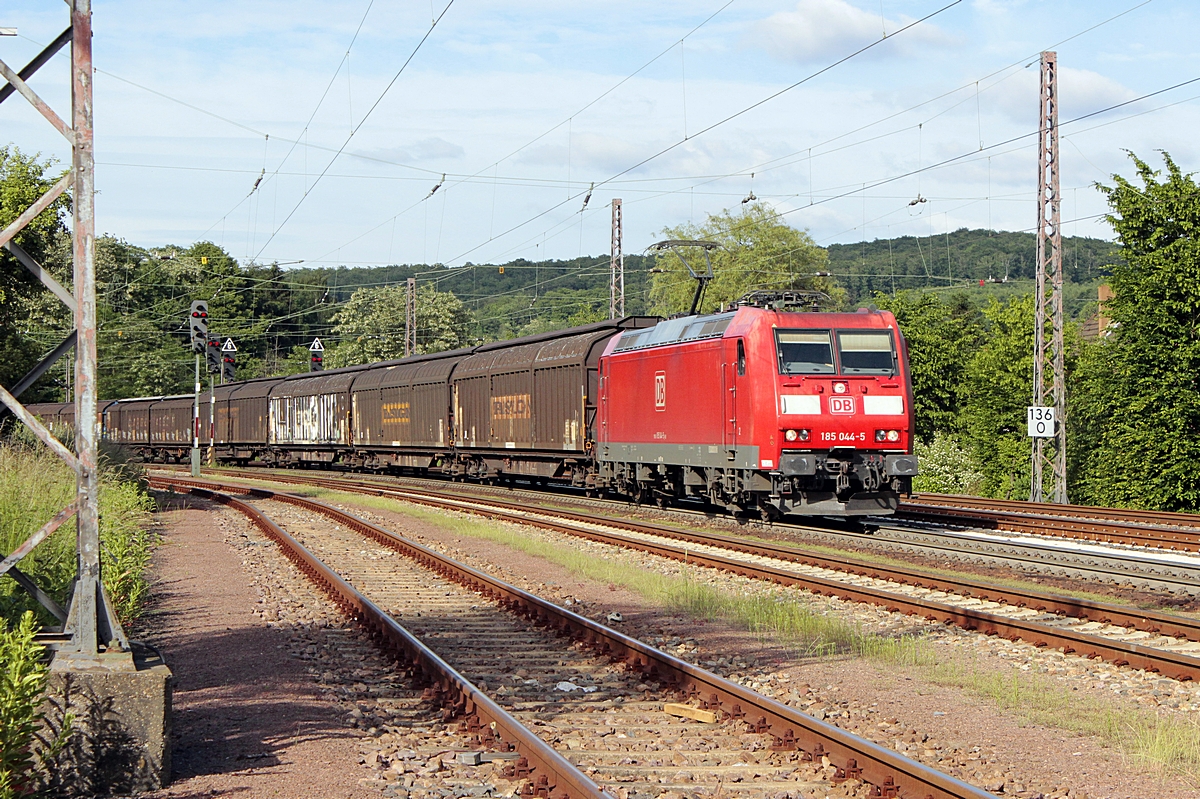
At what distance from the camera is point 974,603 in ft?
37.6

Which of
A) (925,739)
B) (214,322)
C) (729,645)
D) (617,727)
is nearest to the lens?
(925,739)

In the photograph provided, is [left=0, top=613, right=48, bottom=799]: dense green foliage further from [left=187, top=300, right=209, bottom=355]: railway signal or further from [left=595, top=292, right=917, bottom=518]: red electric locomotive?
[left=187, top=300, right=209, bottom=355]: railway signal

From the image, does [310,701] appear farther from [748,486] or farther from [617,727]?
[748,486]

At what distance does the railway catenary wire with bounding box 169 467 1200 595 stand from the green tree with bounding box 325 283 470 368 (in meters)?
62.4

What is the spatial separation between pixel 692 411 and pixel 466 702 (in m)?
12.8

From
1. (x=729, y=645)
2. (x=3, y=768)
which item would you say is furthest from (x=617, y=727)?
(x=3, y=768)

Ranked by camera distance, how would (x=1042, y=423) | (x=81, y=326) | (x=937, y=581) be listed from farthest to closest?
(x=1042, y=423) → (x=937, y=581) → (x=81, y=326)

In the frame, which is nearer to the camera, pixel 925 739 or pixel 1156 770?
pixel 1156 770

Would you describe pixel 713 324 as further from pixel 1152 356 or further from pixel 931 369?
pixel 931 369

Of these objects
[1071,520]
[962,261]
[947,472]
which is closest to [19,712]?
[1071,520]

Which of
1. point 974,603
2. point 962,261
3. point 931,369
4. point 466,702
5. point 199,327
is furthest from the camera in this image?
point 962,261

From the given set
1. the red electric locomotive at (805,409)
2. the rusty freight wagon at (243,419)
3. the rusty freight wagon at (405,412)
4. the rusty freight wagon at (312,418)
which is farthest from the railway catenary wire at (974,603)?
the rusty freight wagon at (243,419)

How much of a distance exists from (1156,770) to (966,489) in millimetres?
32540

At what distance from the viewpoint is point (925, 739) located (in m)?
6.52
